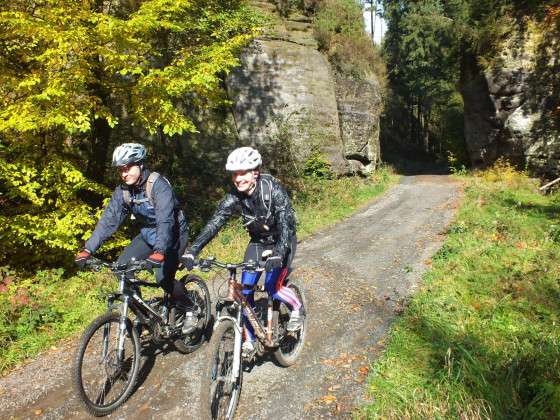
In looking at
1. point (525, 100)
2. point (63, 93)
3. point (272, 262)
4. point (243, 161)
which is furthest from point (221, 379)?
point (525, 100)

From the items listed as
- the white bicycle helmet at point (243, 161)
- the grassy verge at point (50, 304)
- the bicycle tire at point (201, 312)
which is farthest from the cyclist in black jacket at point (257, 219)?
the grassy verge at point (50, 304)

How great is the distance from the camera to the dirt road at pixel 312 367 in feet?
13.8

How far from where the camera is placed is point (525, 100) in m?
19.9

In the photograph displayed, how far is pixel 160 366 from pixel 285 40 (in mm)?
17548

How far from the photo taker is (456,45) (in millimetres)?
24266

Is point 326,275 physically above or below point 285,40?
below

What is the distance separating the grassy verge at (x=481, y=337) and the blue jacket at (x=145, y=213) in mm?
2869

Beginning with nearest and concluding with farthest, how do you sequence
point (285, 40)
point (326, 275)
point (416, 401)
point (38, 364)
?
point (416, 401) < point (38, 364) < point (326, 275) < point (285, 40)

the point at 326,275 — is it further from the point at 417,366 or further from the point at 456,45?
the point at 456,45

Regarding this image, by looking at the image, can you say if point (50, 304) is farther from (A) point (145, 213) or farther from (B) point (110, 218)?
(A) point (145, 213)

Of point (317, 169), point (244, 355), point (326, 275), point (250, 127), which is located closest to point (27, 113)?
point (244, 355)

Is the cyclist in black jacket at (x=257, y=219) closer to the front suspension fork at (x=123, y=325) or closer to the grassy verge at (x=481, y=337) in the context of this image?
the front suspension fork at (x=123, y=325)

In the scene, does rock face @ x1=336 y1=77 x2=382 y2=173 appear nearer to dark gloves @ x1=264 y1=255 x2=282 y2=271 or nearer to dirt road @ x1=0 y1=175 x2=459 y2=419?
dirt road @ x1=0 y1=175 x2=459 y2=419

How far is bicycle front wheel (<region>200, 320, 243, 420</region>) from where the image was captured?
349 centimetres
